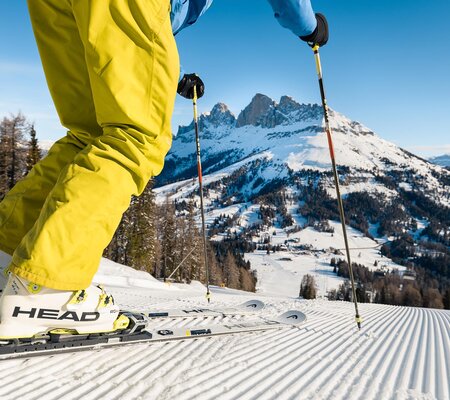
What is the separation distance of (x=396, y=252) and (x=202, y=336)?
160m

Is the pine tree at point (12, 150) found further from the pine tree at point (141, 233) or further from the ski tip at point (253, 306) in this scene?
the ski tip at point (253, 306)

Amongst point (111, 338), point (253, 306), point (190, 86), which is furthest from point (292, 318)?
point (190, 86)

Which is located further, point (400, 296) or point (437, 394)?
point (400, 296)

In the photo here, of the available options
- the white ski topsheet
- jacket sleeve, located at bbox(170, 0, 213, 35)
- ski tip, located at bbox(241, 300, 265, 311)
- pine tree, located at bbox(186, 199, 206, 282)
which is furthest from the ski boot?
pine tree, located at bbox(186, 199, 206, 282)

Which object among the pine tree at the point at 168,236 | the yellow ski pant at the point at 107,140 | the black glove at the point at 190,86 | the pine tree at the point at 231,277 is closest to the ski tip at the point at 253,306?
the black glove at the point at 190,86

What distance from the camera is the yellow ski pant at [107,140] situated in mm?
1320

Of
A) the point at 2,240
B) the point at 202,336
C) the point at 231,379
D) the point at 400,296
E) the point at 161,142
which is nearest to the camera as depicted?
the point at 231,379

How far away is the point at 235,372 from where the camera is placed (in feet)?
4.91

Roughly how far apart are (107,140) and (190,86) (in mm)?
2648

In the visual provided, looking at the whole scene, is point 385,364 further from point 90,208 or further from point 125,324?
point 90,208

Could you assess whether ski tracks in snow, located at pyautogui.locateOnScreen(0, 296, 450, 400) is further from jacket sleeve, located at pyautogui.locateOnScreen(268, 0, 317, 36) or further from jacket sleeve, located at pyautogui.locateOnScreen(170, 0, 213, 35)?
jacket sleeve, located at pyautogui.locateOnScreen(268, 0, 317, 36)

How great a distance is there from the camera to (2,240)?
5.72 ft

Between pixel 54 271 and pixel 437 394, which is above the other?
pixel 54 271

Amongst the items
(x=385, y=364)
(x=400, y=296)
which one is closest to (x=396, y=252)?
(x=400, y=296)
